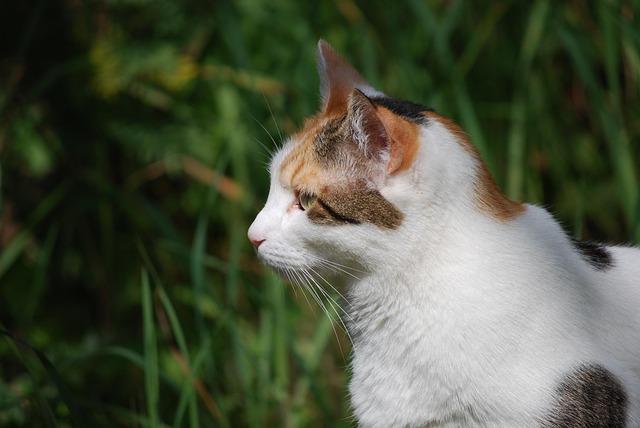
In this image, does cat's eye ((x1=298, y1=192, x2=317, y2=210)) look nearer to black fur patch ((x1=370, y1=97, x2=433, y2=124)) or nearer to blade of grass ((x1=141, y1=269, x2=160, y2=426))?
black fur patch ((x1=370, y1=97, x2=433, y2=124))

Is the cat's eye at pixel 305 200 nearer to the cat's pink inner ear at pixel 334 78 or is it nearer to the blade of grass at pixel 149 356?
the cat's pink inner ear at pixel 334 78

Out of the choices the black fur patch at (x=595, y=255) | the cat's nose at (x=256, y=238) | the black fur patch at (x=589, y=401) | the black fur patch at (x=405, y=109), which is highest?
the black fur patch at (x=405, y=109)

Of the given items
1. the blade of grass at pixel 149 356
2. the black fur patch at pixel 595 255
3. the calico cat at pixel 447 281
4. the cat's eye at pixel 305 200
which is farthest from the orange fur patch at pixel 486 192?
the blade of grass at pixel 149 356

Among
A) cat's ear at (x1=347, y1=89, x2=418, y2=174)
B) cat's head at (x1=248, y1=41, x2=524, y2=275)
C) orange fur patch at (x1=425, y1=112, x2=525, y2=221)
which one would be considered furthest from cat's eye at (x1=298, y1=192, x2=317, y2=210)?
orange fur patch at (x1=425, y1=112, x2=525, y2=221)

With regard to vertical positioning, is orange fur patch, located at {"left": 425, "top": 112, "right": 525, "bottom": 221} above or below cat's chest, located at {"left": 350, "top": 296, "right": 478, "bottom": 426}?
above

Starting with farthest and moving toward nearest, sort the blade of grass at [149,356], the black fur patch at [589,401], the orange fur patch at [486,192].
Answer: the blade of grass at [149,356]
the orange fur patch at [486,192]
the black fur patch at [589,401]

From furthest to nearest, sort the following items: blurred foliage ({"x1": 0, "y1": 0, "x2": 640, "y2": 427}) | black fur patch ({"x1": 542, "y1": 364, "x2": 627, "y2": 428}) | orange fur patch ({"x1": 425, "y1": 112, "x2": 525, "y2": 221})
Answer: blurred foliage ({"x1": 0, "y1": 0, "x2": 640, "y2": 427}) < orange fur patch ({"x1": 425, "y1": 112, "x2": 525, "y2": 221}) < black fur patch ({"x1": 542, "y1": 364, "x2": 627, "y2": 428})

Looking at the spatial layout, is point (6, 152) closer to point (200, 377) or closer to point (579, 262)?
point (200, 377)

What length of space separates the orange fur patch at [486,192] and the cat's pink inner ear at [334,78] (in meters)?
0.17

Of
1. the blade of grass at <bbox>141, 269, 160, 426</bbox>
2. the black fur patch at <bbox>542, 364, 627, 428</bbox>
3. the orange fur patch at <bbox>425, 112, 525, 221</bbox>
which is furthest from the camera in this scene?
the blade of grass at <bbox>141, 269, 160, 426</bbox>

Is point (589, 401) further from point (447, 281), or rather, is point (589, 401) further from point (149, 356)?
point (149, 356)

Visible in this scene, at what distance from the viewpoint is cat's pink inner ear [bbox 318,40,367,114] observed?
138 centimetres

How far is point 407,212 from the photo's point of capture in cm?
120

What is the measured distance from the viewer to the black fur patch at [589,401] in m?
1.13
